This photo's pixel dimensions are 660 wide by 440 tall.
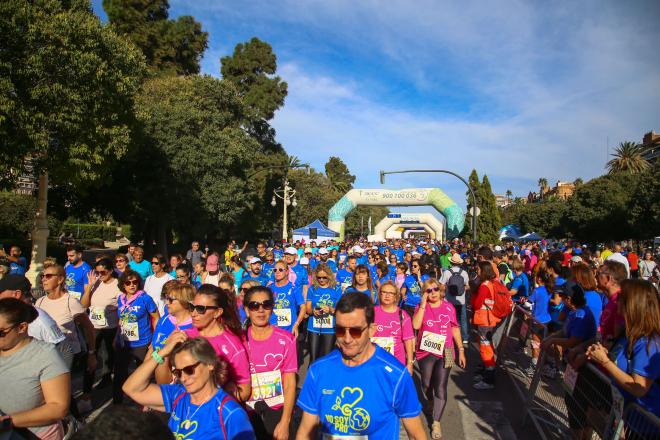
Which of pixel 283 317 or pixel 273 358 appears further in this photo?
pixel 283 317

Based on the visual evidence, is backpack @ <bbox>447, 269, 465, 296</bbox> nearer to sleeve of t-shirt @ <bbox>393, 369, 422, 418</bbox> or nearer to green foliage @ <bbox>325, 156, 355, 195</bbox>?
sleeve of t-shirt @ <bbox>393, 369, 422, 418</bbox>

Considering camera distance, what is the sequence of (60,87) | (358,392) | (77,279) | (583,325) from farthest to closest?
(60,87) → (77,279) → (583,325) → (358,392)

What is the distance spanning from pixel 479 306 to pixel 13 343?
5558mm

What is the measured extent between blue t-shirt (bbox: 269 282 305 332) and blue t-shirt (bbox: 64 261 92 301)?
339 cm

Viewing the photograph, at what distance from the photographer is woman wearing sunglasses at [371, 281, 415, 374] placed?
5062 mm

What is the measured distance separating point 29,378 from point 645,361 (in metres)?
3.86

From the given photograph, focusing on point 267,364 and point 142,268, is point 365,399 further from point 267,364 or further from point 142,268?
point 142,268

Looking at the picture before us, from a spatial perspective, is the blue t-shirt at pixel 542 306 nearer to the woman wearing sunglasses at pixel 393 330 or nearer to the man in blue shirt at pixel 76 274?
the woman wearing sunglasses at pixel 393 330

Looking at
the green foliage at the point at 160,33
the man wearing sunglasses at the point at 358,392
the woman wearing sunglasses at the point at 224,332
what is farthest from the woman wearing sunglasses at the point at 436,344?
the green foliage at the point at 160,33

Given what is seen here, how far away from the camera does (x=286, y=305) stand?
6406 millimetres

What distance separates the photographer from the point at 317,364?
264cm

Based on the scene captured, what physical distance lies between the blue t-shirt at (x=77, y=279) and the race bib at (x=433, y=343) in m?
5.49

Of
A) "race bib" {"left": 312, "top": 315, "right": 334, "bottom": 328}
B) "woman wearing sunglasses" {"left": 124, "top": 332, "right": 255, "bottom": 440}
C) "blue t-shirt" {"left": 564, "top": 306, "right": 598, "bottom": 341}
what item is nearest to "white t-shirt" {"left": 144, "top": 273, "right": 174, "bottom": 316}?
"race bib" {"left": 312, "top": 315, "right": 334, "bottom": 328}

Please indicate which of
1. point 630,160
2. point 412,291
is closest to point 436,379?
point 412,291
